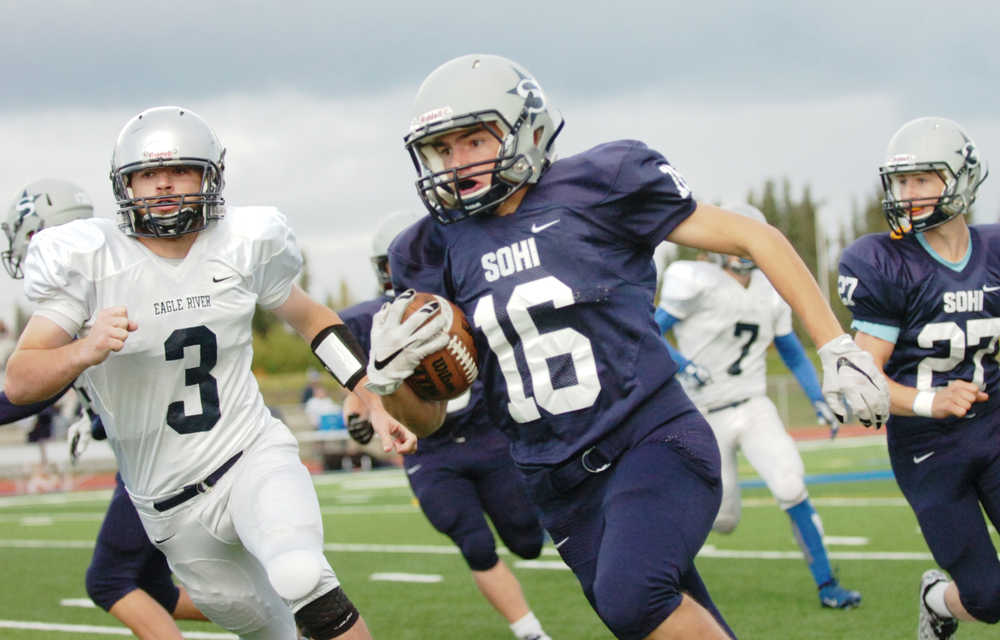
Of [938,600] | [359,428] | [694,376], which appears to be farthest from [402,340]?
[694,376]

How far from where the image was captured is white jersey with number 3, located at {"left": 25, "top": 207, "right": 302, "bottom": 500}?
3.59 m

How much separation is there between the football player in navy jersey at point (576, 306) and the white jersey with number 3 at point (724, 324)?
144 inches

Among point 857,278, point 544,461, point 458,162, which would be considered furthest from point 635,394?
point 857,278

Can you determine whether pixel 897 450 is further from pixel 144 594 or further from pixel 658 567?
pixel 144 594

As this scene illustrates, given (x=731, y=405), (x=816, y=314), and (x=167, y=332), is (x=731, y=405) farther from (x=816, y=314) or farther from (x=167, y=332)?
(x=167, y=332)

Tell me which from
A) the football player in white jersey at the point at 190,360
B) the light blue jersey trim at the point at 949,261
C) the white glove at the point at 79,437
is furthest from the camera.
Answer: the white glove at the point at 79,437

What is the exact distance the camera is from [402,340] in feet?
10.4

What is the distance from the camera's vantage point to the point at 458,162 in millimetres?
3359

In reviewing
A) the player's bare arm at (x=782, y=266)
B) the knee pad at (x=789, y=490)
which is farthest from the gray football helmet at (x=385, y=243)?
the player's bare arm at (x=782, y=266)

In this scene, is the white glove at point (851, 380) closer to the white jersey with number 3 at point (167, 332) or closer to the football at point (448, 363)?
the football at point (448, 363)

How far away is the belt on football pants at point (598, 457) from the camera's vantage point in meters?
3.22

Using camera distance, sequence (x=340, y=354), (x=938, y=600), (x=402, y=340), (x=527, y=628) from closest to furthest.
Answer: (x=402, y=340), (x=340, y=354), (x=938, y=600), (x=527, y=628)

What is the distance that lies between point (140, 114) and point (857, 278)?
8.44 ft

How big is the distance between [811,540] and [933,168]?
8.01ft
